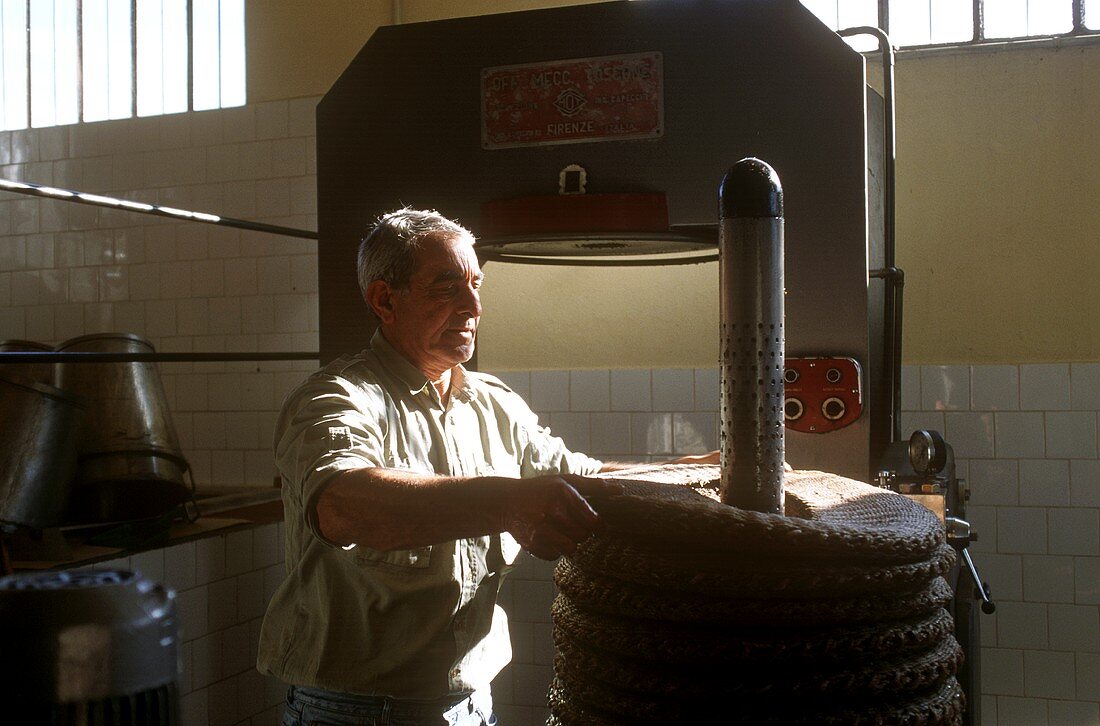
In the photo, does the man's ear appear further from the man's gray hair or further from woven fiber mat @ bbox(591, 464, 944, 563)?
woven fiber mat @ bbox(591, 464, 944, 563)

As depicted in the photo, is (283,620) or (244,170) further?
(244,170)

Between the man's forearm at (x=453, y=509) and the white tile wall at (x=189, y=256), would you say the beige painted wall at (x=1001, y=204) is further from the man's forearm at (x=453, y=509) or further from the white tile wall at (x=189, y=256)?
the man's forearm at (x=453, y=509)

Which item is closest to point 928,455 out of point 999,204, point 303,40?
point 999,204

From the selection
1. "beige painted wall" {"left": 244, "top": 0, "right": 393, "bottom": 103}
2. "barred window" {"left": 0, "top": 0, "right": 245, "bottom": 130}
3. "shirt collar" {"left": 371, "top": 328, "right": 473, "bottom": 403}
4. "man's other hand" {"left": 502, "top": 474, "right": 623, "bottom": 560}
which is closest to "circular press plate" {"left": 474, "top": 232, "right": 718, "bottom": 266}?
"shirt collar" {"left": 371, "top": 328, "right": 473, "bottom": 403}

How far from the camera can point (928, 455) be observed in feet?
6.79

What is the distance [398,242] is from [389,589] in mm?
568

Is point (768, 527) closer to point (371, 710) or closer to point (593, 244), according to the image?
point (371, 710)

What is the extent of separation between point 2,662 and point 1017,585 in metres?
3.15

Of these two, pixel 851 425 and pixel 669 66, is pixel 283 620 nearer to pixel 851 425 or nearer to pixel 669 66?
pixel 851 425

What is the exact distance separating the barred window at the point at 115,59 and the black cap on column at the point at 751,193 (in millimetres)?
3556

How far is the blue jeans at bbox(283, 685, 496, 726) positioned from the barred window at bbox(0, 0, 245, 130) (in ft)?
9.66

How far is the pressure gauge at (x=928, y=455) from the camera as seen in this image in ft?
6.78

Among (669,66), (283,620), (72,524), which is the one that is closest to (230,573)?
(72,524)

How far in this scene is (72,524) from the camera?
314cm
